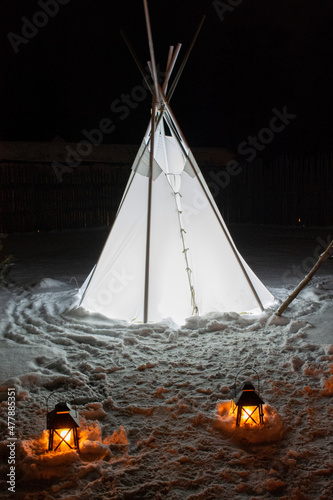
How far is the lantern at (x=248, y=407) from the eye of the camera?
238 cm

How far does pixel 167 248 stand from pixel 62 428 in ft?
8.26

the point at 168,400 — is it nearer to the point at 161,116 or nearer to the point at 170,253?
the point at 170,253

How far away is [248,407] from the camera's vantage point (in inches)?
93.6

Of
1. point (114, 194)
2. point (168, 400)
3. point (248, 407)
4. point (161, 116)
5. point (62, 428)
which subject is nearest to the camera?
point (62, 428)

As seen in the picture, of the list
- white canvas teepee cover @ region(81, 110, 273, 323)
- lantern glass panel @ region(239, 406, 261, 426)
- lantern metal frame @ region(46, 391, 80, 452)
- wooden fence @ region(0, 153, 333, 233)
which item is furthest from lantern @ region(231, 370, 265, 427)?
wooden fence @ region(0, 153, 333, 233)

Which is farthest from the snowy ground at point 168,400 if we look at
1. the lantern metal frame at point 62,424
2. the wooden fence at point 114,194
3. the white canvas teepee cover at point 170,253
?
the wooden fence at point 114,194

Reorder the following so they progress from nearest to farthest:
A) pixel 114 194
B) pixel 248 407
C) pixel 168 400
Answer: pixel 248 407, pixel 168 400, pixel 114 194

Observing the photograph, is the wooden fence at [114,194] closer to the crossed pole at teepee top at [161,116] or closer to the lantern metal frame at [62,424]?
the crossed pole at teepee top at [161,116]

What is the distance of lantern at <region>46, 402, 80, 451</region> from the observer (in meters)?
2.17

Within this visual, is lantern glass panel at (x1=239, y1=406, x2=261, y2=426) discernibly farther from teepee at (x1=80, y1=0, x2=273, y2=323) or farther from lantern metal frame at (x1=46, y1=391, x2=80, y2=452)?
teepee at (x1=80, y1=0, x2=273, y2=323)

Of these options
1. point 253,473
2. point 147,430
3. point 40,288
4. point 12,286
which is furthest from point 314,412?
point 12,286

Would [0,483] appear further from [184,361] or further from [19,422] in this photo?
[184,361]

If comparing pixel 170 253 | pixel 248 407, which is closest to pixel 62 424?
pixel 248 407

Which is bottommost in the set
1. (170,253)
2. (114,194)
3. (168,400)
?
(168,400)
